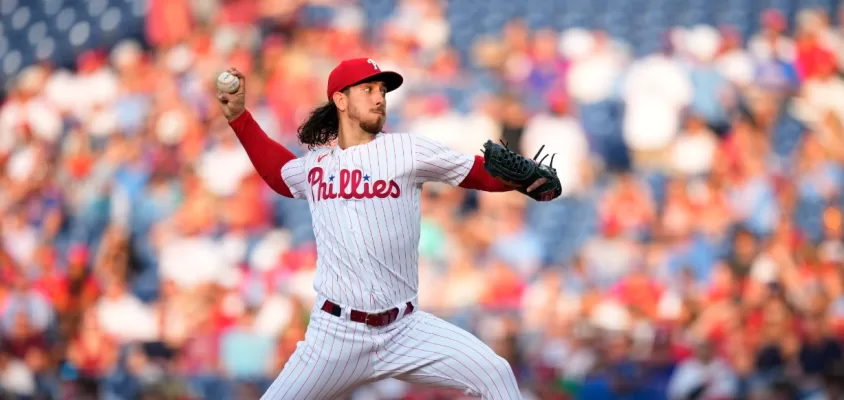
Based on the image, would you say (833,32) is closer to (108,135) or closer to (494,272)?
(494,272)

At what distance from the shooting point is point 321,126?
395 centimetres

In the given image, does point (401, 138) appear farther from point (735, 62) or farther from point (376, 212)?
point (735, 62)

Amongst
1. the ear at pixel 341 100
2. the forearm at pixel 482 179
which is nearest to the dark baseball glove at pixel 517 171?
the forearm at pixel 482 179

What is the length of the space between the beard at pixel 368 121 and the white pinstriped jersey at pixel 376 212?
0.14 ft

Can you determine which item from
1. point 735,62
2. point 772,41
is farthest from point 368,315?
point 772,41

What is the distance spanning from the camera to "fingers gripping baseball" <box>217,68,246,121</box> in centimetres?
380

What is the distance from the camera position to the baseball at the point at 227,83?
3.78 metres

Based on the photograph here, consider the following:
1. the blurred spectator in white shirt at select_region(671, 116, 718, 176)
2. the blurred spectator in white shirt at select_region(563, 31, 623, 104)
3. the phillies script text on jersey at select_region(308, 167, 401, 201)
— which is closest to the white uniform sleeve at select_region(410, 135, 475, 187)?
the phillies script text on jersey at select_region(308, 167, 401, 201)

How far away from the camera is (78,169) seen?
30.1ft

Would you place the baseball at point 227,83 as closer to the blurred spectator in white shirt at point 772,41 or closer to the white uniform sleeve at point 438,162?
the white uniform sleeve at point 438,162

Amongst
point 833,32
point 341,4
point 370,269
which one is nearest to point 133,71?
point 341,4

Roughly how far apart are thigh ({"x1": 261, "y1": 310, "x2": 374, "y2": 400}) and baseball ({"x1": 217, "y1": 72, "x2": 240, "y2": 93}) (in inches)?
34.0

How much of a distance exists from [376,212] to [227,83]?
70 centimetres

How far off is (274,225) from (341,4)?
8.30 ft
